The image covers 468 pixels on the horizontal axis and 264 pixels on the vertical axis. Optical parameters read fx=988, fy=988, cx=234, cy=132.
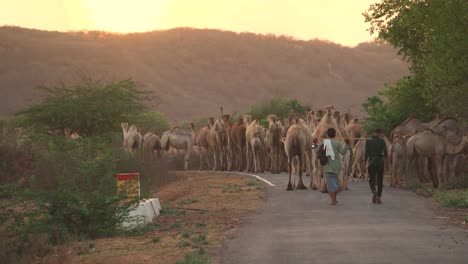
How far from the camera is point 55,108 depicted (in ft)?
128

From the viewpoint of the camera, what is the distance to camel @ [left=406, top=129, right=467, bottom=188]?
27.6 m

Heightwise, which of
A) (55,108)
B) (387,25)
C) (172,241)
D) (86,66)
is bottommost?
(172,241)

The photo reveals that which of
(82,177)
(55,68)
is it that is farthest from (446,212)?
(55,68)

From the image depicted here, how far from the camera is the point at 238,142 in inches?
1763

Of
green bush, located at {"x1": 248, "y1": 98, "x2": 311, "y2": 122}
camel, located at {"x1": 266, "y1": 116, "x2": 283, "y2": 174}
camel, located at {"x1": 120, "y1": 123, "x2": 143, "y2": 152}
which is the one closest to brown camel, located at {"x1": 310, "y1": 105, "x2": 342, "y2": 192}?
camel, located at {"x1": 266, "y1": 116, "x2": 283, "y2": 174}

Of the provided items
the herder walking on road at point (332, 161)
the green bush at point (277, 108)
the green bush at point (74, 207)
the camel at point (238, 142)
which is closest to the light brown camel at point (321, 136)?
the herder walking on road at point (332, 161)

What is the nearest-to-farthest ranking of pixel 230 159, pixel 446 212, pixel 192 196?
pixel 446 212, pixel 192 196, pixel 230 159

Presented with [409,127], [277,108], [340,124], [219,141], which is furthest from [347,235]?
[277,108]

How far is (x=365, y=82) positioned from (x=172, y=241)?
154 metres

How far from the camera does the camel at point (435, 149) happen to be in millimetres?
27594

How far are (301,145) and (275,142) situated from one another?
1182 cm

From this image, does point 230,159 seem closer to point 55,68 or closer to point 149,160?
point 149,160

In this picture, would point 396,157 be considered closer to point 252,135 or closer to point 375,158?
point 375,158

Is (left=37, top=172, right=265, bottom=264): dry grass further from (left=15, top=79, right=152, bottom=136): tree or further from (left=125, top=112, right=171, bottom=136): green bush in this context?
(left=125, top=112, right=171, bottom=136): green bush
